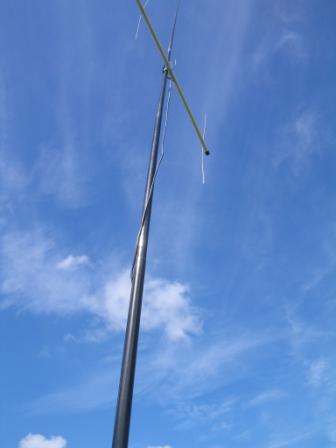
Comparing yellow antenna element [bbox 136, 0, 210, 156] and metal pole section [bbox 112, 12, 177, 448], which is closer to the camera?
metal pole section [bbox 112, 12, 177, 448]

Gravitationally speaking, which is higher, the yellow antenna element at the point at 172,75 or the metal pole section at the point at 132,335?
the yellow antenna element at the point at 172,75

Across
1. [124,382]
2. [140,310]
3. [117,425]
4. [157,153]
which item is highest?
[157,153]

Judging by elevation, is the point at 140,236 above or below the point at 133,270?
above

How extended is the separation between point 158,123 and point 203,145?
2324 millimetres

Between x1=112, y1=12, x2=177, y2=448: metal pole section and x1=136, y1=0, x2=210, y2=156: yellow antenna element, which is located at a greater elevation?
x1=136, y1=0, x2=210, y2=156: yellow antenna element

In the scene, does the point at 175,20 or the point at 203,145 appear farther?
the point at 175,20

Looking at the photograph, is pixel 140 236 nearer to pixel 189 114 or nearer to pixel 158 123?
pixel 158 123

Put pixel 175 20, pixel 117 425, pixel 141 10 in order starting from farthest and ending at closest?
pixel 175 20
pixel 141 10
pixel 117 425

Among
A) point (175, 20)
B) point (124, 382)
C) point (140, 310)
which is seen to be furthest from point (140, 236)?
point (175, 20)

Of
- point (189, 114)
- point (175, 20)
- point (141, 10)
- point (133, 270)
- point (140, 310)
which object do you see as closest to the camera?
point (140, 310)

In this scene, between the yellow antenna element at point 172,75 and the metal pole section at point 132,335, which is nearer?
the metal pole section at point 132,335

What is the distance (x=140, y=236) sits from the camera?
4250 millimetres

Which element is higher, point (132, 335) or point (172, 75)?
point (172, 75)

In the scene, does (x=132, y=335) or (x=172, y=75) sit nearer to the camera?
(x=132, y=335)
